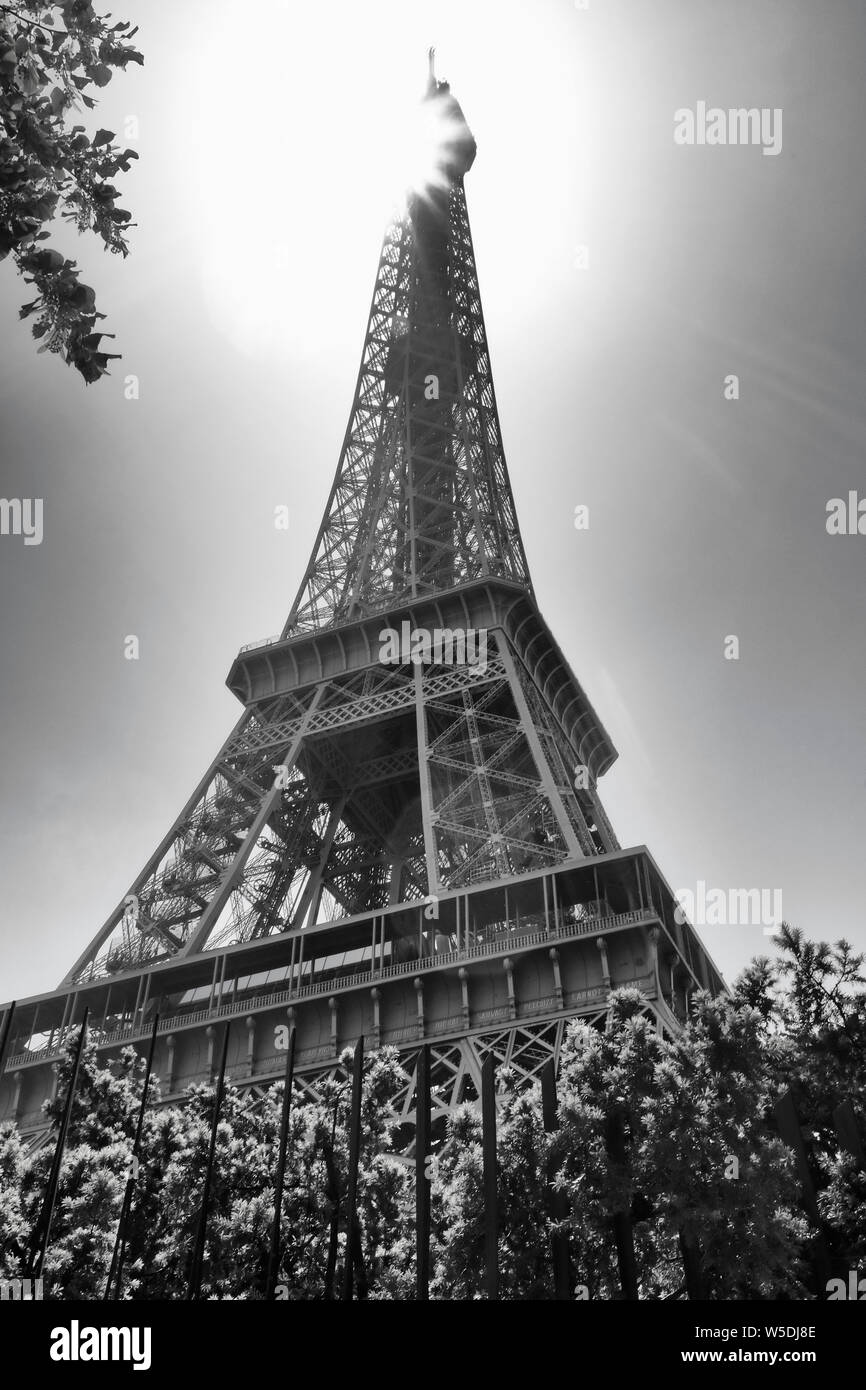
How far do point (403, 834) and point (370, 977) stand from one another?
1804 centimetres

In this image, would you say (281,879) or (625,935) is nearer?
(625,935)

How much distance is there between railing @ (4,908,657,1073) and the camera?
30625mm

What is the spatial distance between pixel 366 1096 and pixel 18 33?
18.4m

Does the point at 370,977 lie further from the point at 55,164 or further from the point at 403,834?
the point at 55,164

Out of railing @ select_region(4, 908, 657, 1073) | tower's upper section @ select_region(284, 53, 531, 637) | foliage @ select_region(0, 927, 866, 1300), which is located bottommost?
foliage @ select_region(0, 927, 866, 1300)

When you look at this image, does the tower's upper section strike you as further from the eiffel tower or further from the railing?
the railing

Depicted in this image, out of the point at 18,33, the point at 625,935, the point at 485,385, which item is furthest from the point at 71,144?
the point at 485,385

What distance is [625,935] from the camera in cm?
3019

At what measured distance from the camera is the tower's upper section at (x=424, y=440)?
180 ft

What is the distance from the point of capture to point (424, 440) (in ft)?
207

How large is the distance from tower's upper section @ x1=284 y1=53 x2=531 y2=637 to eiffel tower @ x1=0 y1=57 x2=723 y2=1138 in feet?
0.66

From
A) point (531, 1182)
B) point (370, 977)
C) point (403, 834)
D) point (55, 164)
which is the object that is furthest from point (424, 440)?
point (55, 164)

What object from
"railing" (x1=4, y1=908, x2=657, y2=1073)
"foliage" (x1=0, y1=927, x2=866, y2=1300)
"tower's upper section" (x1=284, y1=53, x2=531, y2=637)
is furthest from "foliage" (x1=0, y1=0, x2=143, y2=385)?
"tower's upper section" (x1=284, y1=53, x2=531, y2=637)
